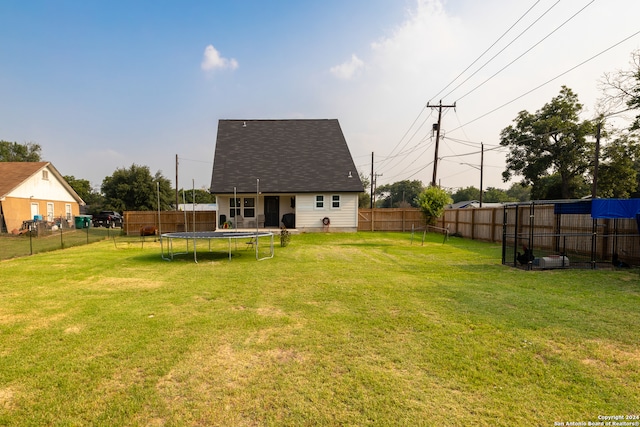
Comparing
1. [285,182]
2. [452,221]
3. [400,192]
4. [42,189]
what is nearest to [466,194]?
[400,192]

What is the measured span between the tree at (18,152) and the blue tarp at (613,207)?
71.2 m

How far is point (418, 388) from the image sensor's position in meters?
3.08

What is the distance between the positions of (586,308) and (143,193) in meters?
43.5

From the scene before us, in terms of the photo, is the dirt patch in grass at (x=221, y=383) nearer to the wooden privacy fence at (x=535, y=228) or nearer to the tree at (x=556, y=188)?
the wooden privacy fence at (x=535, y=228)

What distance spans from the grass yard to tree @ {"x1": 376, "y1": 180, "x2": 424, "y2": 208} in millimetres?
82573

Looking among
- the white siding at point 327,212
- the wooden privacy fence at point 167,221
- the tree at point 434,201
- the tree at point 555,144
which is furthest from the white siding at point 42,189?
the tree at point 555,144

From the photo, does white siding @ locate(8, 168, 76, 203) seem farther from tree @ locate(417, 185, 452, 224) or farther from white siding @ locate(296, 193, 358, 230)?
tree @ locate(417, 185, 452, 224)

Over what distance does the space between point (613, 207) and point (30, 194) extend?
34.6 m

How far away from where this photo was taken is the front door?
2298 centimetres

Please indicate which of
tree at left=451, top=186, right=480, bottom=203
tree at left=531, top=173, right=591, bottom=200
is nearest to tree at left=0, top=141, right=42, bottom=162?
tree at left=531, top=173, right=591, bottom=200

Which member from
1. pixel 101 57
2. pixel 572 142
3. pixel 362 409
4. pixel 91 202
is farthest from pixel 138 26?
pixel 91 202

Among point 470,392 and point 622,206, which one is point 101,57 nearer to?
point 470,392

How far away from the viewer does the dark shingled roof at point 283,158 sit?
72.1 ft

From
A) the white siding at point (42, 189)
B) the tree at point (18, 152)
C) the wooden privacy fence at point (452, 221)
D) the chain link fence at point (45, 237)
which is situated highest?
the tree at point (18, 152)
